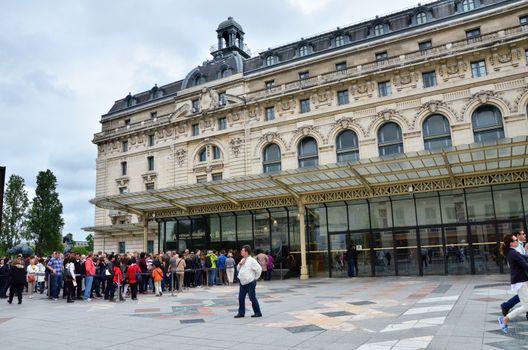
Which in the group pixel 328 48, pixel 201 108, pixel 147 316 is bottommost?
pixel 147 316

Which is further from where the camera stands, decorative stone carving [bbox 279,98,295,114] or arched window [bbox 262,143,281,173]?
arched window [bbox 262,143,281,173]

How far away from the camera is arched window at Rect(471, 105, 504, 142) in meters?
26.2

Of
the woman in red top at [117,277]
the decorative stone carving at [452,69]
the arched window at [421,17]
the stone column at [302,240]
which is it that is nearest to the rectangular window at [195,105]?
the stone column at [302,240]

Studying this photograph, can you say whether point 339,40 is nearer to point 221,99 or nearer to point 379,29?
point 379,29

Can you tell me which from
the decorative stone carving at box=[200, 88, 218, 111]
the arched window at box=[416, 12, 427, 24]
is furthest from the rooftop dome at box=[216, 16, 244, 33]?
the arched window at box=[416, 12, 427, 24]

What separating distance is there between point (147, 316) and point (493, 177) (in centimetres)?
1716

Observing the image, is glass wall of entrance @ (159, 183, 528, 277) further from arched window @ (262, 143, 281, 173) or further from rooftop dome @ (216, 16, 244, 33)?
rooftop dome @ (216, 16, 244, 33)

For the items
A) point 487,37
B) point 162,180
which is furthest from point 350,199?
point 162,180

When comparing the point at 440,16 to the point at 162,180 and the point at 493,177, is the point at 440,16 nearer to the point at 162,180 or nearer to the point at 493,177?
the point at 493,177

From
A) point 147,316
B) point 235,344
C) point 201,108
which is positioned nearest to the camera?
point 235,344

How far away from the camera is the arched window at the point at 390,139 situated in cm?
2888

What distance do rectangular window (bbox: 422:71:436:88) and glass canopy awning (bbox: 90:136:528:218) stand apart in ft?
32.5

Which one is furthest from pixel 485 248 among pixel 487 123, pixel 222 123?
pixel 222 123

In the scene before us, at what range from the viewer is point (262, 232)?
2741cm
